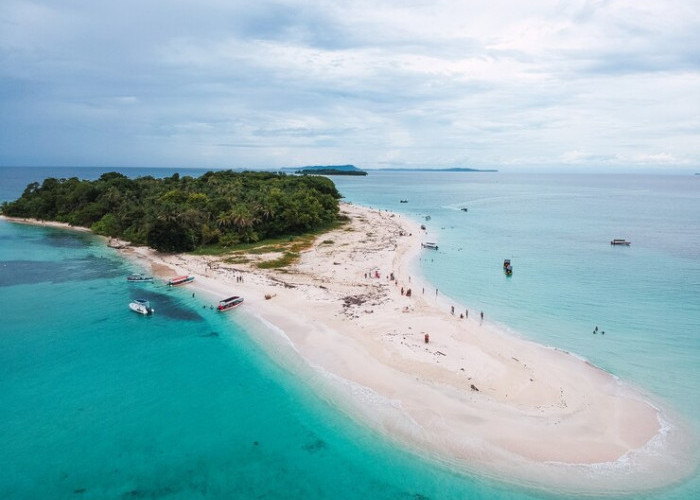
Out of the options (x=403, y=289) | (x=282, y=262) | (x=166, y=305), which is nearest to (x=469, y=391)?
(x=403, y=289)

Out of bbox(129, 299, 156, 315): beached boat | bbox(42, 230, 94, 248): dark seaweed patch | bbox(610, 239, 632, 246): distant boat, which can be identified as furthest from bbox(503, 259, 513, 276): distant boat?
bbox(42, 230, 94, 248): dark seaweed patch

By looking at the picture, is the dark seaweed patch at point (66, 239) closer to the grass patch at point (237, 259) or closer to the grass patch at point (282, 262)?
the grass patch at point (237, 259)

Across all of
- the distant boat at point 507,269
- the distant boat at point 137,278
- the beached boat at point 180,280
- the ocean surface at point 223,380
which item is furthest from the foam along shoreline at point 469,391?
the distant boat at point 507,269

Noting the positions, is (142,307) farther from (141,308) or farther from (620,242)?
(620,242)

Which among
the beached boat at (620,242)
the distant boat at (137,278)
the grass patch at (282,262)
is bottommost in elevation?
the distant boat at (137,278)

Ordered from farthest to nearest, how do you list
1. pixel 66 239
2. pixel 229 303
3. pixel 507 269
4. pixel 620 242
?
pixel 66 239 → pixel 620 242 → pixel 507 269 → pixel 229 303

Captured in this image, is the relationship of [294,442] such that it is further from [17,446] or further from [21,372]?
[21,372]
